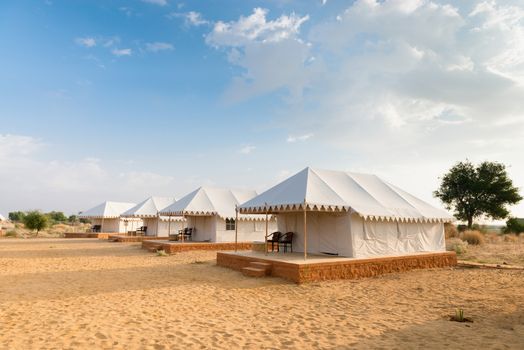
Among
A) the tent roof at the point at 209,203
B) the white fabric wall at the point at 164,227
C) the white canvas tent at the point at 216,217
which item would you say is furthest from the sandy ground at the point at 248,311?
the white fabric wall at the point at 164,227

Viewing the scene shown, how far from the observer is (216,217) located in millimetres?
20141

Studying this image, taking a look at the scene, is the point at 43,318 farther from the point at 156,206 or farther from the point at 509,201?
the point at 509,201

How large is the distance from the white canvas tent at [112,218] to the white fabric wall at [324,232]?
25041 millimetres

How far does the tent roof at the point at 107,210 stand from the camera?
34072 millimetres

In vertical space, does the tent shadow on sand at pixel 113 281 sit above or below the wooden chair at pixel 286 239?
below

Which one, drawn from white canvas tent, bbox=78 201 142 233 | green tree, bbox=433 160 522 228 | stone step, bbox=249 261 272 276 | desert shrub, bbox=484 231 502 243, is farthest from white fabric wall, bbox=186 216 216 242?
green tree, bbox=433 160 522 228

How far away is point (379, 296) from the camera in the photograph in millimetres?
8469

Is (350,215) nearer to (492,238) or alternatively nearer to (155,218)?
(155,218)

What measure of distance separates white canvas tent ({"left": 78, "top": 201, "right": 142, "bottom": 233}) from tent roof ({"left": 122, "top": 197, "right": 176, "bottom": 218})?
530 cm

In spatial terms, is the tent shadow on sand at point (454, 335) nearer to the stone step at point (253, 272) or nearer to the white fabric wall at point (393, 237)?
the stone step at point (253, 272)

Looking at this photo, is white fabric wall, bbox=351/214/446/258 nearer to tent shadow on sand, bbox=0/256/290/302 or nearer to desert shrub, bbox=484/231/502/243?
tent shadow on sand, bbox=0/256/290/302

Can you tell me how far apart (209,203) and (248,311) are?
13593 mm

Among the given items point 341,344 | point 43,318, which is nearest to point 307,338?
point 341,344

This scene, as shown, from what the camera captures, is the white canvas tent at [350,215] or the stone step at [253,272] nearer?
the stone step at [253,272]
